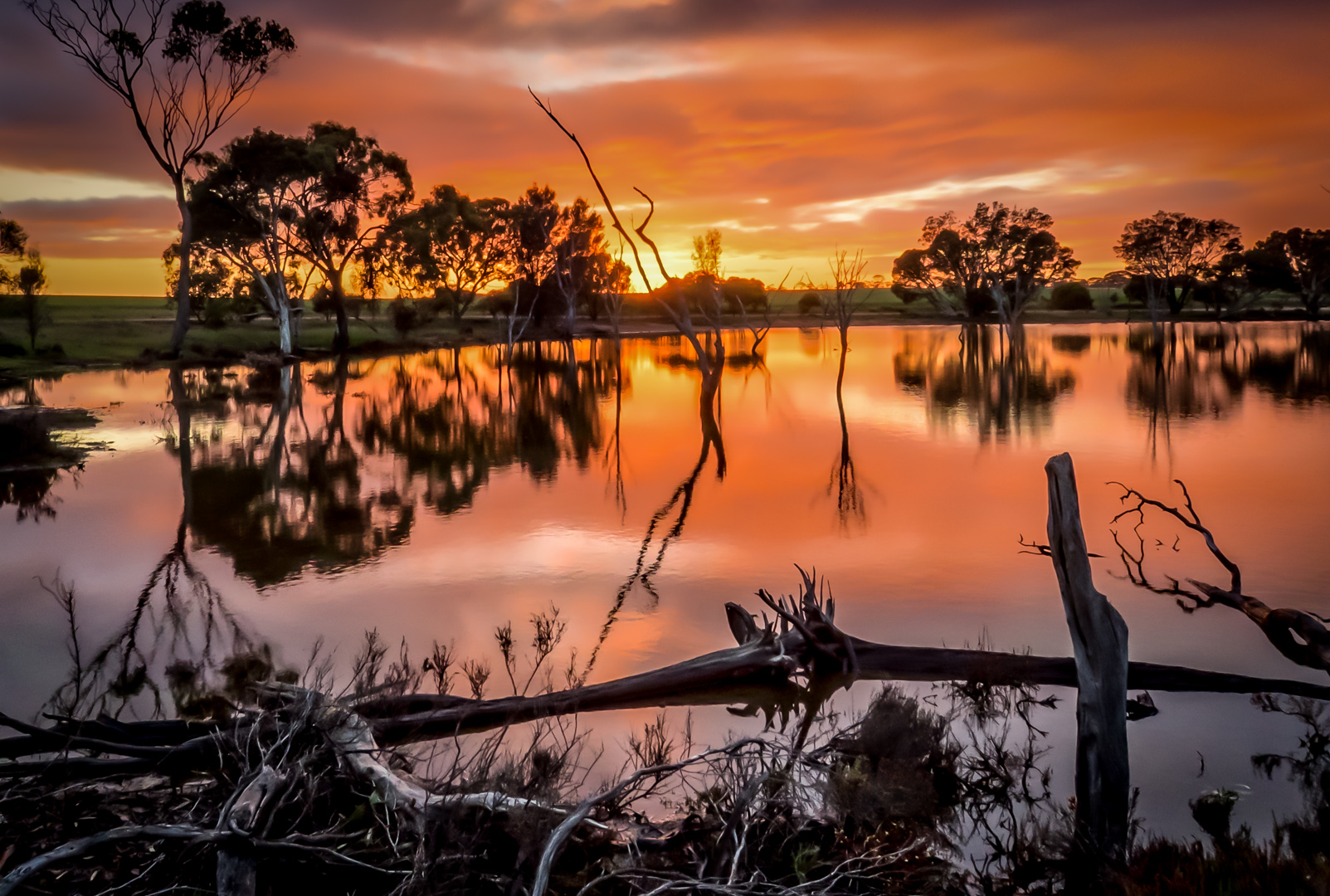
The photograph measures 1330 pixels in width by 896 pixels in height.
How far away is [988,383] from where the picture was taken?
109 ft

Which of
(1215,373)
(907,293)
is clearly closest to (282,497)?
(1215,373)

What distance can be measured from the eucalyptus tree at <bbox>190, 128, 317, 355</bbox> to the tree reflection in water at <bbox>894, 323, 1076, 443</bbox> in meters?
30.7

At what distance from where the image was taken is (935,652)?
7.44m

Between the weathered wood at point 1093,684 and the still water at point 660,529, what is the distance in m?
0.69

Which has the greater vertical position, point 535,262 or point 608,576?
point 535,262

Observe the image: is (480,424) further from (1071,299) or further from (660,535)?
(1071,299)

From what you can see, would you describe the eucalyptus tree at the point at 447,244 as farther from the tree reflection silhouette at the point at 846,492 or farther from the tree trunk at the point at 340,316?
the tree reflection silhouette at the point at 846,492

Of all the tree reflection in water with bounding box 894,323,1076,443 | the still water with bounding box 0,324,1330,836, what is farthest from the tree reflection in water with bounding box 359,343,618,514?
the tree reflection in water with bounding box 894,323,1076,443

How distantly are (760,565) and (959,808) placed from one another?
18.9 ft

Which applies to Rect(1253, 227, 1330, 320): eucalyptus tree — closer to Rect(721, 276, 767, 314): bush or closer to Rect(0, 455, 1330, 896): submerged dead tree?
Rect(721, 276, 767, 314): bush

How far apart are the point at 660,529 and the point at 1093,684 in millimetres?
8565

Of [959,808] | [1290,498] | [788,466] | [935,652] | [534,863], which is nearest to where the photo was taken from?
[534,863]

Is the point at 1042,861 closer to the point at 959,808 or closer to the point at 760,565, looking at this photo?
the point at 959,808

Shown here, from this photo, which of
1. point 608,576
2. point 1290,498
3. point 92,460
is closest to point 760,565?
point 608,576
